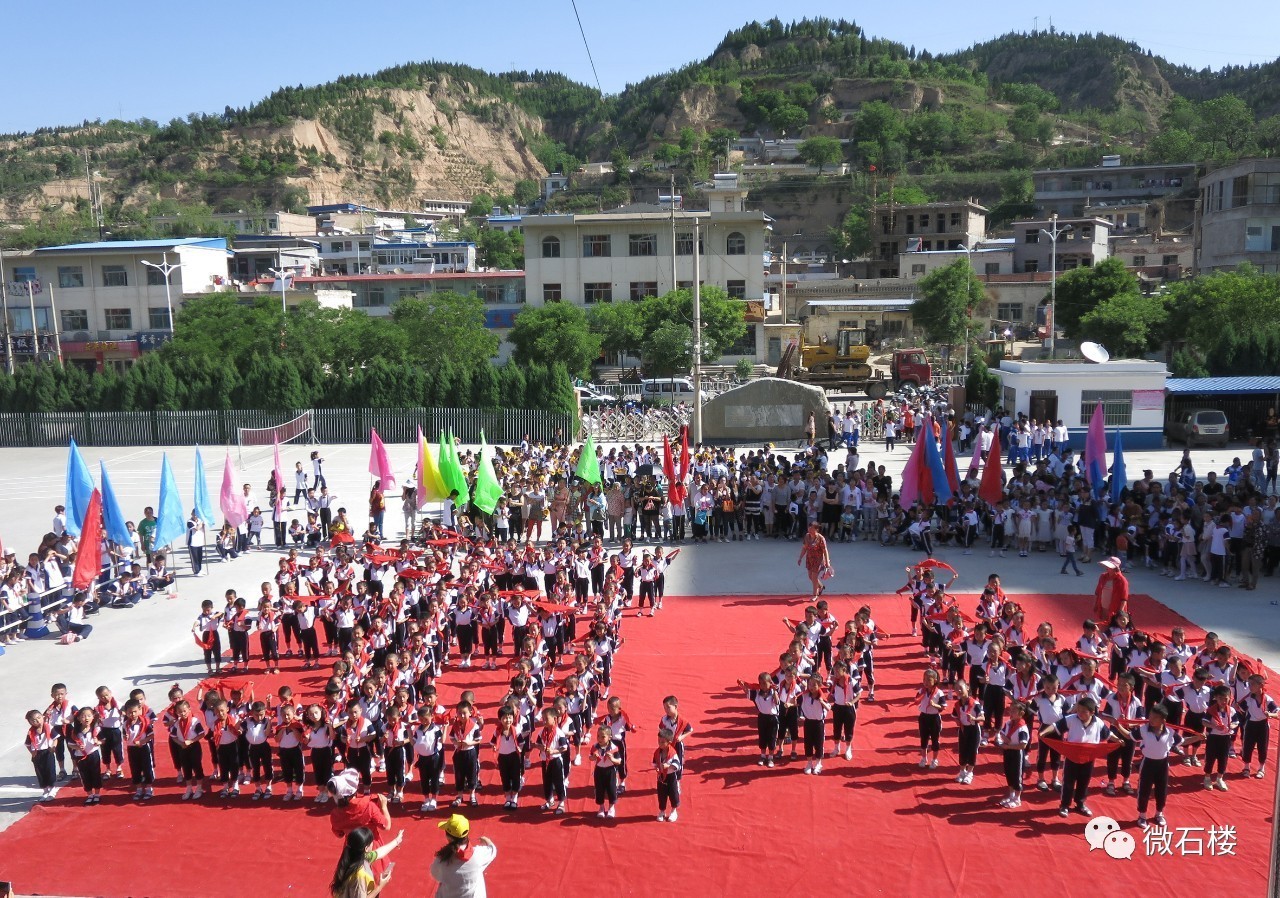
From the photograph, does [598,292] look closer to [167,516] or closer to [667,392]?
[667,392]

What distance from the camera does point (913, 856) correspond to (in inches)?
377

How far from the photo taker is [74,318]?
65.0 m

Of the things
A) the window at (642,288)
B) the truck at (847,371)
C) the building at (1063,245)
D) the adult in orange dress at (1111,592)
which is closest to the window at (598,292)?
the window at (642,288)

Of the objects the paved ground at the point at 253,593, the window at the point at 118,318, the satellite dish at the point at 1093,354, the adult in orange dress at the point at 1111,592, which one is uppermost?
the window at the point at 118,318

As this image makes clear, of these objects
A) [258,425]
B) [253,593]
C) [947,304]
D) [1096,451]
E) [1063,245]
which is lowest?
[253,593]

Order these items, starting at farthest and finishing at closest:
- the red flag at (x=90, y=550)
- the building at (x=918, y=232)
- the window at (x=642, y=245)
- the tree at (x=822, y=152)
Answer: the tree at (x=822, y=152), the building at (x=918, y=232), the window at (x=642, y=245), the red flag at (x=90, y=550)

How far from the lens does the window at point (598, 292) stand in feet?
194

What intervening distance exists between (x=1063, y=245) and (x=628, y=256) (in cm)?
3241

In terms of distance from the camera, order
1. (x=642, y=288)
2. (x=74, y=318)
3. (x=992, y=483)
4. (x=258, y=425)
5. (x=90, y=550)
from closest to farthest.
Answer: (x=90, y=550)
(x=992, y=483)
(x=258, y=425)
(x=642, y=288)
(x=74, y=318)

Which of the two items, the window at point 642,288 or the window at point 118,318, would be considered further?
the window at point 118,318

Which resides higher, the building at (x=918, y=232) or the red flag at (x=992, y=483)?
the building at (x=918, y=232)

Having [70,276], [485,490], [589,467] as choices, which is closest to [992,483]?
[589,467]

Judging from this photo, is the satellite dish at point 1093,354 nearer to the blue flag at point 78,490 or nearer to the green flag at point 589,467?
the green flag at point 589,467

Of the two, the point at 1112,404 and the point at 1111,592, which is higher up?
the point at 1112,404
